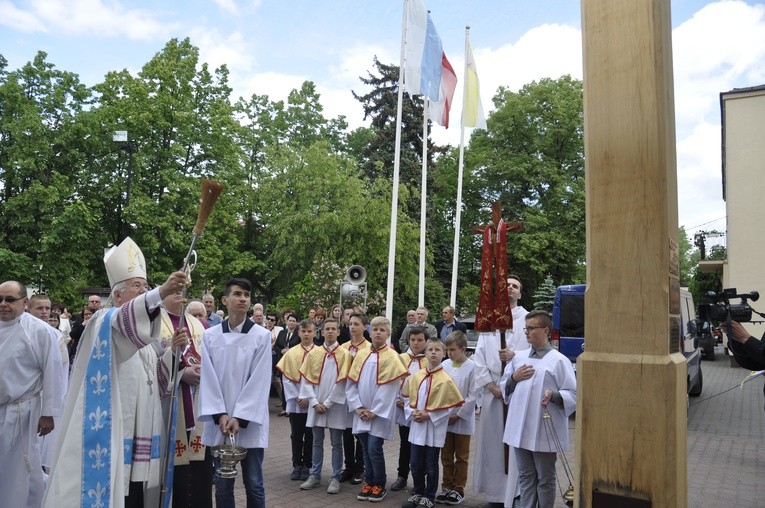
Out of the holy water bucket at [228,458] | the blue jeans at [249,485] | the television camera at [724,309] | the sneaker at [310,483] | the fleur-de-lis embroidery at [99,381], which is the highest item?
the television camera at [724,309]

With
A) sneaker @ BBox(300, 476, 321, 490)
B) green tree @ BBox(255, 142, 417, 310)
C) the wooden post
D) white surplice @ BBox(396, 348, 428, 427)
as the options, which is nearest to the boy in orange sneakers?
white surplice @ BBox(396, 348, 428, 427)

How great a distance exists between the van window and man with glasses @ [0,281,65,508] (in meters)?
10.7

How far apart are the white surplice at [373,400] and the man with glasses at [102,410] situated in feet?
9.43

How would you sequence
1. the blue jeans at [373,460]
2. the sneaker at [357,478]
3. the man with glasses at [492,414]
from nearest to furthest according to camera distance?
the man with glasses at [492,414], the blue jeans at [373,460], the sneaker at [357,478]

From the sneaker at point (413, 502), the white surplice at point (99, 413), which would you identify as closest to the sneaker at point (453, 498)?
the sneaker at point (413, 502)

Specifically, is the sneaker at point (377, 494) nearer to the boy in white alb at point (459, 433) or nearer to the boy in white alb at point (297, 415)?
the boy in white alb at point (459, 433)

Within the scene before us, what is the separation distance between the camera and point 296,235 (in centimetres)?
2864

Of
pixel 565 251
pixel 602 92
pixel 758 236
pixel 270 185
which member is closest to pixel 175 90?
pixel 270 185

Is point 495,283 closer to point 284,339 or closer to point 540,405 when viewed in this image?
point 540,405

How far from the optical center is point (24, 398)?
536 cm

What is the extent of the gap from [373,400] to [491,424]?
1.32 m

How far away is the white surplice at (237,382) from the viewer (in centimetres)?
534

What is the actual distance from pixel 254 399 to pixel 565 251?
31.1 m

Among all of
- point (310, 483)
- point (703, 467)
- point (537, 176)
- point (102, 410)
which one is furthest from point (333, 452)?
point (537, 176)
